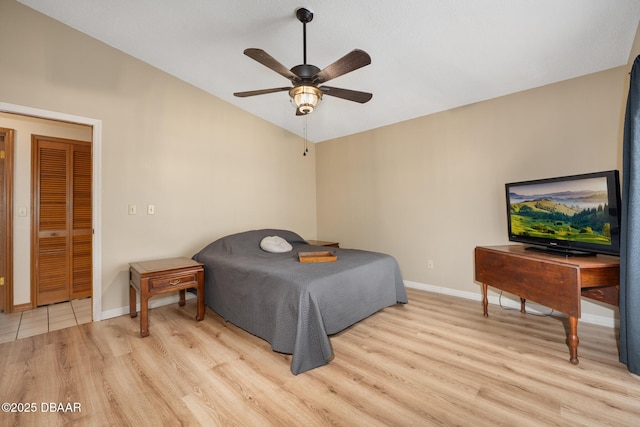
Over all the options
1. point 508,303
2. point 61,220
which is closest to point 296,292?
point 508,303

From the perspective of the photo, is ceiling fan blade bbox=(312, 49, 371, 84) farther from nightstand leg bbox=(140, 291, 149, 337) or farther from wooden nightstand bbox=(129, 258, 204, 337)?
nightstand leg bbox=(140, 291, 149, 337)

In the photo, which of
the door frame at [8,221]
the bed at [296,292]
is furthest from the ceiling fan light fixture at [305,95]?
the door frame at [8,221]

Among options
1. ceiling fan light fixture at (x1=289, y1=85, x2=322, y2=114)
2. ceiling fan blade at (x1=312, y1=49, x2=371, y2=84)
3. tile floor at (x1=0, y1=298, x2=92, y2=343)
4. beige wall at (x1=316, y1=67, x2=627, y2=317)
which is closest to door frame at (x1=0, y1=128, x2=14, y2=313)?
tile floor at (x1=0, y1=298, x2=92, y2=343)

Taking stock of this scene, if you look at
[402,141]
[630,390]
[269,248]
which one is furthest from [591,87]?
[269,248]

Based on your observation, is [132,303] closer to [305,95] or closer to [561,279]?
[305,95]

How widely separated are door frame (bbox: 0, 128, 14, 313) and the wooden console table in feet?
16.5

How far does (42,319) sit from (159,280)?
1511 millimetres

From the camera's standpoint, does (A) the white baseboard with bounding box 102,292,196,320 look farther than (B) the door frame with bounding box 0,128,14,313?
No

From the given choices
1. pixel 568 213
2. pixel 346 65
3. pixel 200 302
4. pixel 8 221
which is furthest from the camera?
pixel 8 221

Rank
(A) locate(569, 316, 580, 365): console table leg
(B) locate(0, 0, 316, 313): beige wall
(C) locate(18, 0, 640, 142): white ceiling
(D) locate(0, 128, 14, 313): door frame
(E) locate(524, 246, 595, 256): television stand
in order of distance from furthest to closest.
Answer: (D) locate(0, 128, 14, 313): door frame, (B) locate(0, 0, 316, 313): beige wall, (E) locate(524, 246, 595, 256): television stand, (C) locate(18, 0, 640, 142): white ceiling, (A) locate(569, 316, 580, 365): console table leg

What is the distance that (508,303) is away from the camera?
3.03 metres

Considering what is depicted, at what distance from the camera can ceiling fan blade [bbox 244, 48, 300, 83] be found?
1.76 metres

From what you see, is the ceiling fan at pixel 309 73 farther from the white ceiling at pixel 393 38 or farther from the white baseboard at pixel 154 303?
the white baseboard at pixel 154 303

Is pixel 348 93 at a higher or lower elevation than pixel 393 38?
lower
